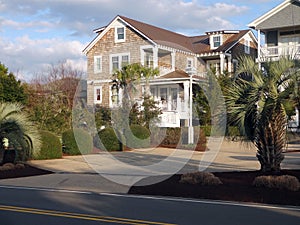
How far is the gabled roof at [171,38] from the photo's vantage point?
143ft

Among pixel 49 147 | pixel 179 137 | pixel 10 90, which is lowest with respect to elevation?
pixel 49 147

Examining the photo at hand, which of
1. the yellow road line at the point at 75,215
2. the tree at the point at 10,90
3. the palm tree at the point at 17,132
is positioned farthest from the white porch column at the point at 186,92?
the yellow road line at the point at 75,215

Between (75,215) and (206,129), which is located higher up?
(206,129)

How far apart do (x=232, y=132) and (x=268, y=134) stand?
173cm

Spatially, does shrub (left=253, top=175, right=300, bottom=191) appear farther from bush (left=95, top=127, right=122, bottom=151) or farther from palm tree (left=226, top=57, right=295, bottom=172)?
bush (left=95, top=127, right=122, bottom=151)


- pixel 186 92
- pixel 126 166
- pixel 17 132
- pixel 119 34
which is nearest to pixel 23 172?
pixel 17 132

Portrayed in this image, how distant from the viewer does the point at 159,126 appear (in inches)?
1409

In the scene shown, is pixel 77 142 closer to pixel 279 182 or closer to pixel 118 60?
pixel 118 60

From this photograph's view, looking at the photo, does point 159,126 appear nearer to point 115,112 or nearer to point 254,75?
point 115,112

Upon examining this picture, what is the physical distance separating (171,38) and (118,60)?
18.5 feet

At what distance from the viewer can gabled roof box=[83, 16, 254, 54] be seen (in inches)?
1710

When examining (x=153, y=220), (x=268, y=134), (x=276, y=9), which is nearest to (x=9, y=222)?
(x=153, y=220)

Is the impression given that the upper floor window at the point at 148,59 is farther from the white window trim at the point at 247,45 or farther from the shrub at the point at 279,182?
the shrub at the point at 279,182

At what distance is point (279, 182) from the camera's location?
13.9m
